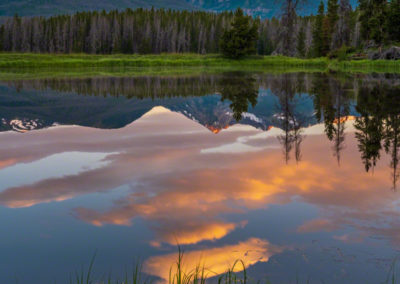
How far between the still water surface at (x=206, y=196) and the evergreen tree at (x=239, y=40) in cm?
5753

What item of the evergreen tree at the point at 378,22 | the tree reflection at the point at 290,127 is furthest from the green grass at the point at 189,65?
the tree reflection at the point at 290,127

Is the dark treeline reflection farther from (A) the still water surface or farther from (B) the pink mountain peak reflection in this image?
(B) the pink mountain peak reflection

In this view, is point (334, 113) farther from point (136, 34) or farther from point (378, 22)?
point (136, 34)

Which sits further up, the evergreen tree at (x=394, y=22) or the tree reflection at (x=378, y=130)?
the evergreen tree at (x=394, y=22)

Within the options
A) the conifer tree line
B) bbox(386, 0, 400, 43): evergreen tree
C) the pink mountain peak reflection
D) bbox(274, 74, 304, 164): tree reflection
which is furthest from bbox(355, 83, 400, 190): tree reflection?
the conifer tree line

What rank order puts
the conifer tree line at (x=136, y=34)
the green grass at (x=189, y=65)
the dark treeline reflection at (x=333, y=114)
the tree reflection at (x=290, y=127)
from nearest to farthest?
the dark treeline reflection at (x=333, y=114) → the tree reflection at (x=290, y=127) → the green grass at (x=189, y=65) → the conifer tree line at (x=136, y=34)

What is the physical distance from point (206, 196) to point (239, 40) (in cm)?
6536

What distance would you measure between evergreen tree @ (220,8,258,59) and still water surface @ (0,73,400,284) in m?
Answer: 57.5

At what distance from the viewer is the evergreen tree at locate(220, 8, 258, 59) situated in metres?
70.7

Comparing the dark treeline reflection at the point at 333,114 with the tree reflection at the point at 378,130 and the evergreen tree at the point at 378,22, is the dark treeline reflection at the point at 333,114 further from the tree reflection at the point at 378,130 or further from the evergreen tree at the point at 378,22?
the evergreen tree at the point at 378,22

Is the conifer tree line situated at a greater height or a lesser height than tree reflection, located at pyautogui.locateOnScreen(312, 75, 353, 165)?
greater

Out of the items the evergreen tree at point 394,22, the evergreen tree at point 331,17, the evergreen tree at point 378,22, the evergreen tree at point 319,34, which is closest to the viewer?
the evergreen tree at point 378,22

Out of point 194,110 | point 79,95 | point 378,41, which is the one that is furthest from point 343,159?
point 378,41

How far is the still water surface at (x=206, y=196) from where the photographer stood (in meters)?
4.60
